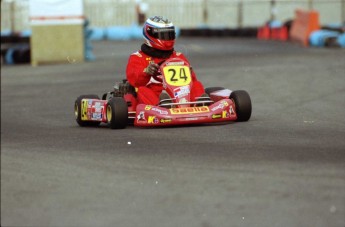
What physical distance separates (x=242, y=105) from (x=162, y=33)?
13.6ft

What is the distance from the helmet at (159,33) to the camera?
607 centimetres

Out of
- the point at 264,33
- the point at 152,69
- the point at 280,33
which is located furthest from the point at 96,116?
the point at 264,33

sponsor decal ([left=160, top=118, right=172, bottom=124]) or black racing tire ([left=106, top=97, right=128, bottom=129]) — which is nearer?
black racing tire ([left=106, top=97, right=128, bottom=129])

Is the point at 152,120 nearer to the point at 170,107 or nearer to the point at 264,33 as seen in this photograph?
the point at 170,107

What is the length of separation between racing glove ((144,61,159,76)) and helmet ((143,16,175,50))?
197mm

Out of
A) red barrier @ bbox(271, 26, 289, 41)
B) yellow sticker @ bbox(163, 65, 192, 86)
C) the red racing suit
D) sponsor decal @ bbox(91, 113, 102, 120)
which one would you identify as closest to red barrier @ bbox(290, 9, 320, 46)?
red barrier @ bbox(271, 26, 289, 41)

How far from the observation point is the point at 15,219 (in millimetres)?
133750

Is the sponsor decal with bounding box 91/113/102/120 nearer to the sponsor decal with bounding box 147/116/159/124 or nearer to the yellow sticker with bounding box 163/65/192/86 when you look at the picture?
the sponsor decal with bounding box 147/116/159/124

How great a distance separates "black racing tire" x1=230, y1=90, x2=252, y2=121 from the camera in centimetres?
1000

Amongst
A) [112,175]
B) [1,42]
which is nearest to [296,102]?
[1,42]

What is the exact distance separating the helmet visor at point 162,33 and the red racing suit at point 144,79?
3.9 inches

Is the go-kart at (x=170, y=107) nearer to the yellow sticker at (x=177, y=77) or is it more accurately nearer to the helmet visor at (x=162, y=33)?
the yellow sticker at (x=177, y=77)

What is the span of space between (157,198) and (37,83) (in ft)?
334

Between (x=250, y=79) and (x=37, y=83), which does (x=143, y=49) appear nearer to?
(x=250, y=79)
